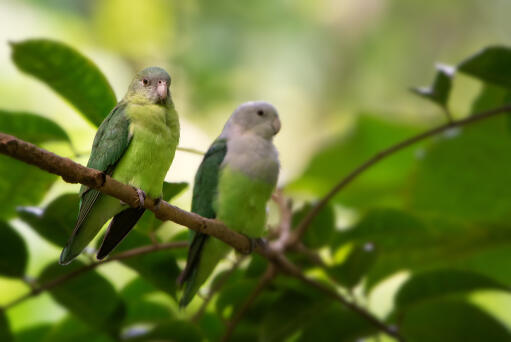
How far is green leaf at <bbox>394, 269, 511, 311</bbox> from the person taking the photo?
1635 millimetres

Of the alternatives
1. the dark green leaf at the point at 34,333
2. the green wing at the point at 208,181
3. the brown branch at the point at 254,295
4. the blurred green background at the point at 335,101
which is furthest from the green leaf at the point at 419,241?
the dark green leaf at the point at 34,333

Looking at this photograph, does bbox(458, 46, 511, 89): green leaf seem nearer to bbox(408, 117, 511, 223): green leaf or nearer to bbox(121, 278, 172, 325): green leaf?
bbox(408, 117, 511, 223): green leaf

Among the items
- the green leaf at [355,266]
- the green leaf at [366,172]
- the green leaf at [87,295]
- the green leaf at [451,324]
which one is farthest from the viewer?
the green leaf at [366,172]

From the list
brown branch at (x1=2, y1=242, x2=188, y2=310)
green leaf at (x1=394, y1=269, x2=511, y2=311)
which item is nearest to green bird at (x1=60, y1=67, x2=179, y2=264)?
brown branch at (x1=2, y1=242, x2=188, y2=310)

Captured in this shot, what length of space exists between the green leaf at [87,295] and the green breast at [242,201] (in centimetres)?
31

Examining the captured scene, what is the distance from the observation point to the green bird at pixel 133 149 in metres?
1.05

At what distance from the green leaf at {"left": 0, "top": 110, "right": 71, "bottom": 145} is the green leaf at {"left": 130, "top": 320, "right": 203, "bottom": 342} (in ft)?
1.71

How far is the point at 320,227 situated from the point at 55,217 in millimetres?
663

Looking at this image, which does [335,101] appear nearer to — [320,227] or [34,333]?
[320,227]

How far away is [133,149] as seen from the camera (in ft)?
3.67

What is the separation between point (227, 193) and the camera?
1461 millimetres

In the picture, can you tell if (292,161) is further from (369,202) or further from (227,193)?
(227,193)

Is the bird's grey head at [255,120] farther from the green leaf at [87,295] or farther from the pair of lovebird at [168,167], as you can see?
the green leaf at [87,295]

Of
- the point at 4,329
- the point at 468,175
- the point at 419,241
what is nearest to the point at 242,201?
the point at 4,329
